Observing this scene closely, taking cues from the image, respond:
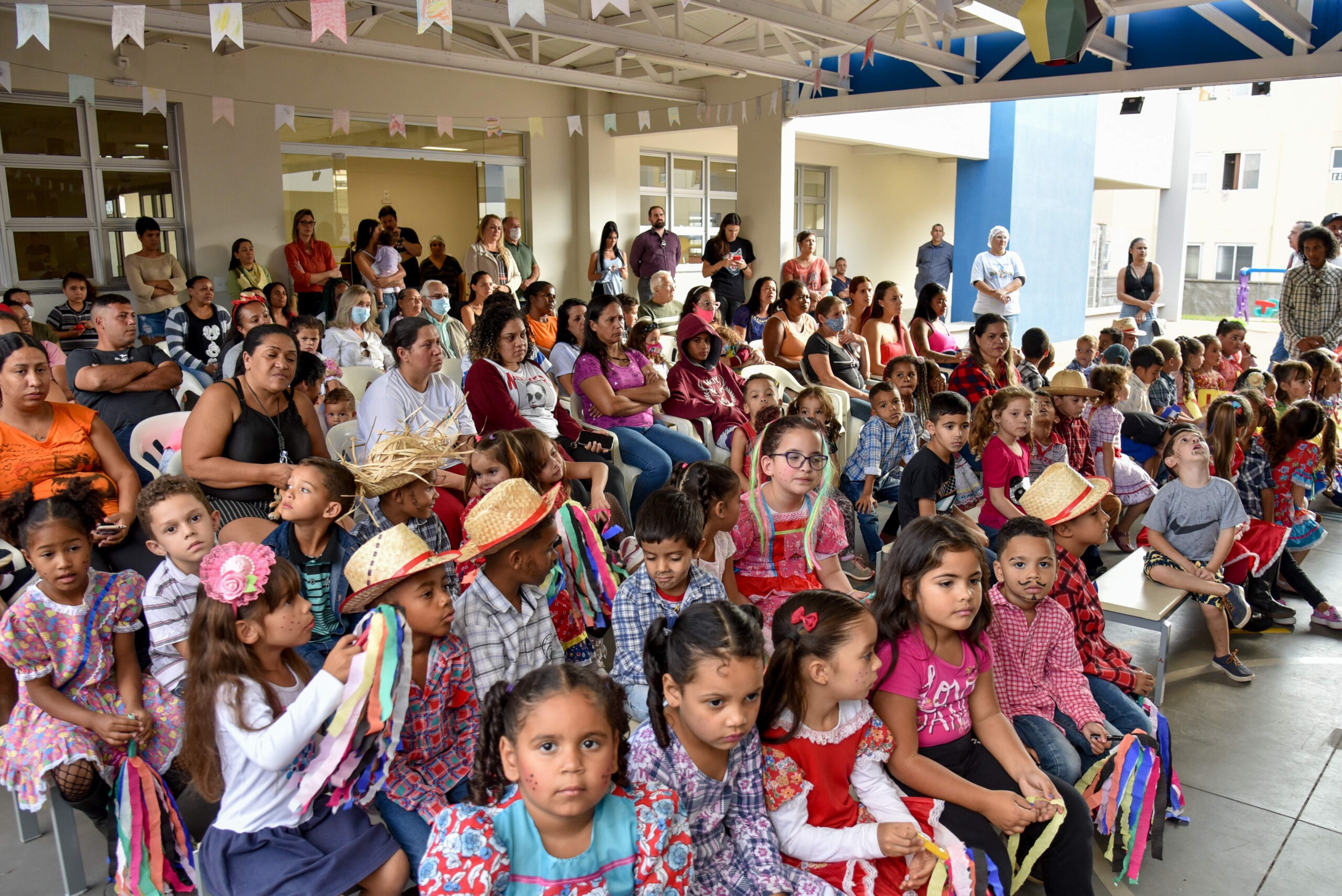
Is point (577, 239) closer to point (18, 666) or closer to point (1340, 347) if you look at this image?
point (1340, 347)

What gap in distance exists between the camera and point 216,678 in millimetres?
1809

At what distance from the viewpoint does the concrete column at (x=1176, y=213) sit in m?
15.0

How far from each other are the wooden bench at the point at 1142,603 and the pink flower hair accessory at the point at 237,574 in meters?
2.56

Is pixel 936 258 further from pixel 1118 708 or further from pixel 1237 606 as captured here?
pixel 1118 708

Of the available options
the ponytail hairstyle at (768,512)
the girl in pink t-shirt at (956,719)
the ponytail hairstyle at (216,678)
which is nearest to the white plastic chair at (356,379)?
the ponytail hairstyle at (768,512)

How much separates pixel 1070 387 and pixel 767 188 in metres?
5.67

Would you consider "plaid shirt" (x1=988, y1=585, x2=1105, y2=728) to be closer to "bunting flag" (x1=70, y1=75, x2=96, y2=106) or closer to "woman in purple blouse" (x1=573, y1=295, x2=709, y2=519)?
"woman in purple blouse" (x1=573, y1=295, x2=709, y2=519)

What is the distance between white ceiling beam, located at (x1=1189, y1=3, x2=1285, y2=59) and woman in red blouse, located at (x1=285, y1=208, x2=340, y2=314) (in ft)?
22.7

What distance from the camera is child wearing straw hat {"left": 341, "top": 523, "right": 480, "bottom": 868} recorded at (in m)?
1.94

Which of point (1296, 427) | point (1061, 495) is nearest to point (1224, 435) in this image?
point (1296, 427)

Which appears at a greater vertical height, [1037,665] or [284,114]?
[284,114]

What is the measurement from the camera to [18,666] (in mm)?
2148

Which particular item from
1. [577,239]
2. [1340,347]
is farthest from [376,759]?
[577,239]

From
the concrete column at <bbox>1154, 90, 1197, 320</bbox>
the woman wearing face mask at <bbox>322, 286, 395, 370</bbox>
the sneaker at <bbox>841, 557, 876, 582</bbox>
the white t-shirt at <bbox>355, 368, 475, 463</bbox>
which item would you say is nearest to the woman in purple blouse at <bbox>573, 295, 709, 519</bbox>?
the sneaker at <bbox>841, 557, 876, 582</bbox>
